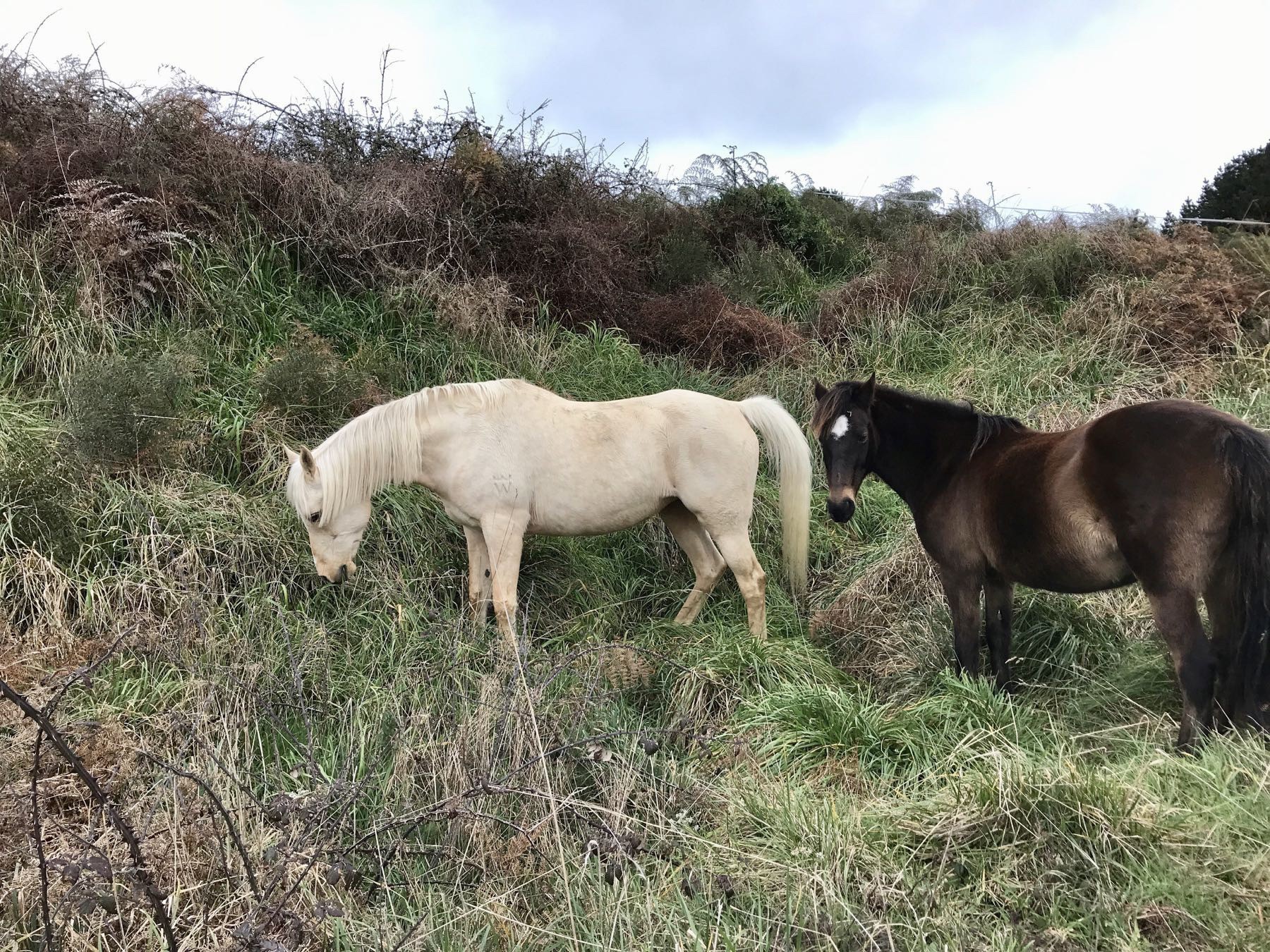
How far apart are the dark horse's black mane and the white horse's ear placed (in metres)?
2.81

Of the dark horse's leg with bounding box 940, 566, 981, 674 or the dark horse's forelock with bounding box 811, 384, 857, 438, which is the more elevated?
the dark horse's forelock with bounding box 811, 384, 857, 438

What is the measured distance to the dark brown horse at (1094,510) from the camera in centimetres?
298

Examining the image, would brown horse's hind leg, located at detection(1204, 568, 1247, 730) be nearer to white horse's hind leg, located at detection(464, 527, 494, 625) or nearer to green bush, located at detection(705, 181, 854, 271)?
white horse's hind leg, located at detection(464, 527, 494, 625)

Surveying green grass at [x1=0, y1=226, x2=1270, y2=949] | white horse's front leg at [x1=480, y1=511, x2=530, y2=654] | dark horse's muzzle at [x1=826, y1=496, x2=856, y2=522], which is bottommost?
green grass at [x1=0, y1=226, x2=1270, y2=949]

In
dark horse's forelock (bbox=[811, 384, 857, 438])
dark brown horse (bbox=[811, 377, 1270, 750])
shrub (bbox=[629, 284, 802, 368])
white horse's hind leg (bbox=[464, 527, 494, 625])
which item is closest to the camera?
dark brown horse (bbox=[811, 377, 1270, 750])

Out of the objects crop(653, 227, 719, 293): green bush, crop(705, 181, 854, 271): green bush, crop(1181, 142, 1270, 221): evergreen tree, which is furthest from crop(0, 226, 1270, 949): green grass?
crop(1181, 142, 1270, 221): evergreen tree

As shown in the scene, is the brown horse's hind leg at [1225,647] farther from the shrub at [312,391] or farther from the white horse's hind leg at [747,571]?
the shrub at [312,391]

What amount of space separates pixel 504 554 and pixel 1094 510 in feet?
8.86

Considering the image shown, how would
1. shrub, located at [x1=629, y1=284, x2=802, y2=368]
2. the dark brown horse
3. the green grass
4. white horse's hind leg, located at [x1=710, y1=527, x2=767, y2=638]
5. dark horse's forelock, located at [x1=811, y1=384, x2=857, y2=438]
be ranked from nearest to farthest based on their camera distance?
the green grass → the dark brown horse → dark horse's forelock, located at [x1=811, y1=384, x2=857, y2=438] → white horse's hind leg, located at [x1=710, y1=527, x2=767, y2=638] → shrub, located at [x1=629, y1=284, x2=802, y2=368]

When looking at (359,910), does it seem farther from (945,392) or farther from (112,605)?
(945,392)

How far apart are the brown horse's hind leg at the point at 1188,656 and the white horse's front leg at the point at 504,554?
2.83 meters

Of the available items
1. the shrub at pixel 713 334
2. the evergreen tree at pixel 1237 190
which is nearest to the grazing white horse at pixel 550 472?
the shrub at pixel 713 334

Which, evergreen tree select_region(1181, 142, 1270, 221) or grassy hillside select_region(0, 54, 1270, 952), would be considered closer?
grassy hillside select_region(0, 54, 1270, 952)

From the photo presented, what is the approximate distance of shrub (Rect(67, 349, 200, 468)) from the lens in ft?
15.2
